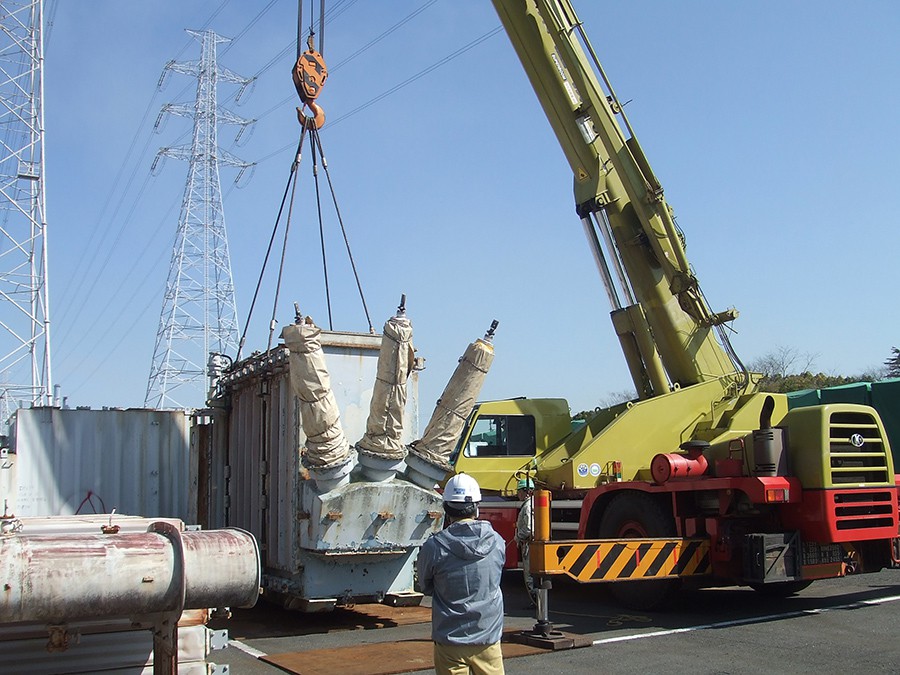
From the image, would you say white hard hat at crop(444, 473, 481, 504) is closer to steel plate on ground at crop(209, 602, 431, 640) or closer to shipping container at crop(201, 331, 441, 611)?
shipping container at crop(201, 331, 441, 611)

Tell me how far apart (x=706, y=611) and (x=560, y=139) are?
6.58 metres

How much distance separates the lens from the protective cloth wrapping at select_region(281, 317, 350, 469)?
8.20m

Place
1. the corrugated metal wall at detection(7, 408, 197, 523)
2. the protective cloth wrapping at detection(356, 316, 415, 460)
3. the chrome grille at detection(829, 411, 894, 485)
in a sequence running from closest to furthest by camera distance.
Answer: the protective cloth wrapping at detection(356, 316, 415, 460)
the chrome grille at detection(829, 411, 894, 485)
the corrugated metal wall at detection(7, 408, 197, 523)

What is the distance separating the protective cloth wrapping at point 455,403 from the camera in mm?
8797

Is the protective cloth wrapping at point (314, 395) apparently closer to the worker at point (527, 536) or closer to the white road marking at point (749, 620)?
the worker at point (527, 536)

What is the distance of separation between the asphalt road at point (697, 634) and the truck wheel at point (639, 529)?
0.19 m

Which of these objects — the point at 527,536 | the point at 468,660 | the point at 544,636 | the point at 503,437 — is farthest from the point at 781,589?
the point at 468,660

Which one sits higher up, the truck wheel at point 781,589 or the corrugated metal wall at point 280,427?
the corrugated metal wall at point 280,427

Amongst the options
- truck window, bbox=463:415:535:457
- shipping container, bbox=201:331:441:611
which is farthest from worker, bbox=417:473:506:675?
truck window, bbox=463:415:535:457

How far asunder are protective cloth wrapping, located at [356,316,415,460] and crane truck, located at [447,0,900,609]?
74cm

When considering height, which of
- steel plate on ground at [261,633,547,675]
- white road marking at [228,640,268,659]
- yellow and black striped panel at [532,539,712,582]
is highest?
yellow and black striped panel at [532,539,712,582]

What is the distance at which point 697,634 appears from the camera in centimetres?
840

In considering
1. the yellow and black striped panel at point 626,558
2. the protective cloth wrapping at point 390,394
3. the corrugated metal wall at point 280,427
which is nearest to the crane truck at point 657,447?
the yellow and black striped panel at point 626,558

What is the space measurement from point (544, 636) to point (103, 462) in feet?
19.6
